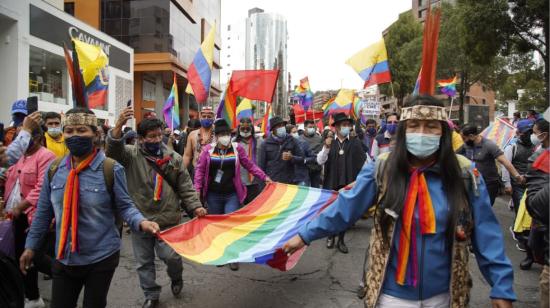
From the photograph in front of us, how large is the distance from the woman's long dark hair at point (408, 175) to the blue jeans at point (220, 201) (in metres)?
3.74

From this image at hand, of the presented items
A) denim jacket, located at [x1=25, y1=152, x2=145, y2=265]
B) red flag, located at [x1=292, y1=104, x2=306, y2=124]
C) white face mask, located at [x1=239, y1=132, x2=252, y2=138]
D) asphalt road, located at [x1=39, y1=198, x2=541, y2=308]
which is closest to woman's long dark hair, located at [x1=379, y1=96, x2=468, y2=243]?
denim jacket, located at [x1=25, y1=152, x2=145, y2=265]

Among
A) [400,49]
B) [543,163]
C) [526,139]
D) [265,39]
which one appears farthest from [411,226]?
[265,39]

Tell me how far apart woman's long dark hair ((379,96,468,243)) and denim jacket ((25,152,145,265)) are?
1.93 m

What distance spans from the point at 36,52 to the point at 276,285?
700 inches

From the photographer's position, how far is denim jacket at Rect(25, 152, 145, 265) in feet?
10.6

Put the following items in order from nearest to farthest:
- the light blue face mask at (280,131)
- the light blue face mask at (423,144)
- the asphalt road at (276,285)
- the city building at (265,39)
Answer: the light blue face mask at (423,144)
the asphalt road at (276,285)
the light blue face mask at (280,131)
the city building at (265,39)

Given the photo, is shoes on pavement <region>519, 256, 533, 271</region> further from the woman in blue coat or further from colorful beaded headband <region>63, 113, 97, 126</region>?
colorful beaded headband <region>63, 113, 97, 126</region>

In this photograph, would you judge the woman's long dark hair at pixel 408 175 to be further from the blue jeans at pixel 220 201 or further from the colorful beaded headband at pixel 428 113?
the blue jeans at pixel 220 201

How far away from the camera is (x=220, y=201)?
6082 millimetres

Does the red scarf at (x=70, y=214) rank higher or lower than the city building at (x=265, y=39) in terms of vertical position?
lower

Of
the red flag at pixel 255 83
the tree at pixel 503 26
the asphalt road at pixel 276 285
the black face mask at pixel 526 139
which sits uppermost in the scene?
the tree at pixel 503 26

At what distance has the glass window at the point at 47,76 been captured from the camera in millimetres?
18922

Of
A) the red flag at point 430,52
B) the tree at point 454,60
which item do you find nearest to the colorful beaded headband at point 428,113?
the red flag at point 430,52

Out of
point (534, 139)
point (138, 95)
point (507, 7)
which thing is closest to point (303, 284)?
point (534, 139)
